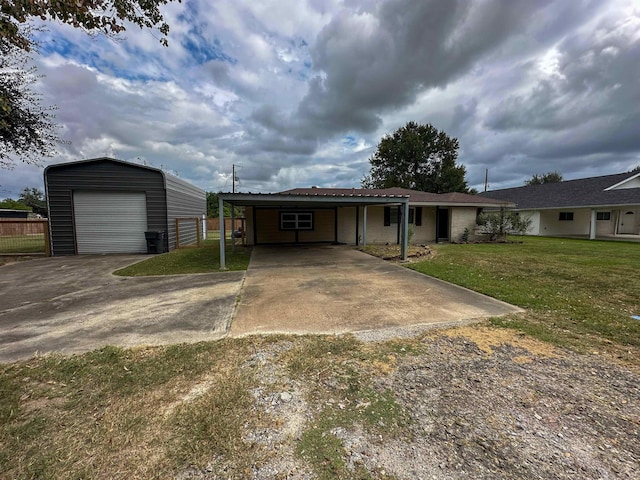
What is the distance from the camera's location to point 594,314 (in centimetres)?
450

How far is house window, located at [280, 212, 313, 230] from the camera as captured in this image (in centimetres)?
1541

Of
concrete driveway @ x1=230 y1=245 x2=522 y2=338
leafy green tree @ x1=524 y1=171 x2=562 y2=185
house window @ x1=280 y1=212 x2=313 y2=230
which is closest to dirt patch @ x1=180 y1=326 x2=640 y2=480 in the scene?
concrete driveway @ x1=230 y1=245 x2=522 y2=338

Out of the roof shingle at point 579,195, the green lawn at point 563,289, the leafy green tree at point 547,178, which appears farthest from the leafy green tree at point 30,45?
the leafy green tree at point 547,178

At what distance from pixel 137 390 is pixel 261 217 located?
1300 cm

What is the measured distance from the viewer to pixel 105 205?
473 inches

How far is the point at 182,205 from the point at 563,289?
1526 cm

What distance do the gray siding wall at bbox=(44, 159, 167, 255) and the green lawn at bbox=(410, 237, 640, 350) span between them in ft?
36.8

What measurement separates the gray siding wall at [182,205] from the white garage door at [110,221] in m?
1.02

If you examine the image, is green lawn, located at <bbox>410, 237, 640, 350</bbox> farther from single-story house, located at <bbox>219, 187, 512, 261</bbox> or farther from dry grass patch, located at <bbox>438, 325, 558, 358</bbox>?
single-story house, located at <bbox>219, 187, 512, 261</bbox>

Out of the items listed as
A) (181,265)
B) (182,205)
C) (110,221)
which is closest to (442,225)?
(181,265)

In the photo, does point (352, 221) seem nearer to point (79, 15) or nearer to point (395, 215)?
point (395, 215)

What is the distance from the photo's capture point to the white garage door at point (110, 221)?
11891 mm

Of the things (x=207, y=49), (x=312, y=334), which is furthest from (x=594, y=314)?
(x=207, y=49)

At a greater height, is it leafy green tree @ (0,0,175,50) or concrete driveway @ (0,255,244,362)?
leafy green tree @ (0,0,175,50)
